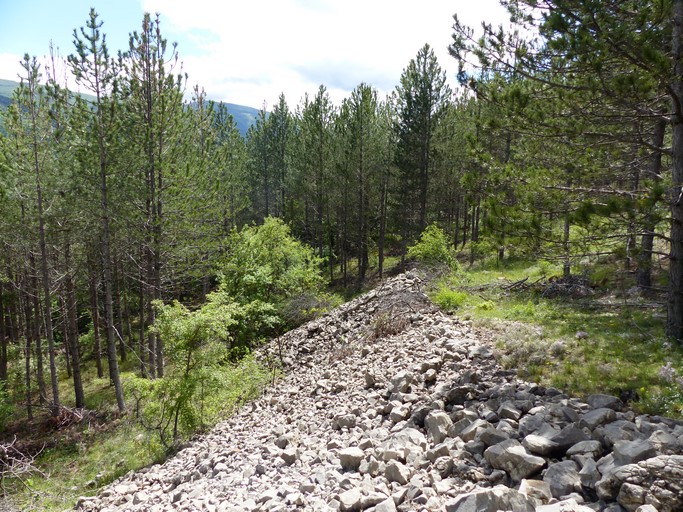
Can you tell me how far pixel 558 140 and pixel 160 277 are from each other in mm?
12449

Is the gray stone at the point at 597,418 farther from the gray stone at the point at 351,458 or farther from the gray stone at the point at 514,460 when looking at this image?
the gray stone at the point at 351,458

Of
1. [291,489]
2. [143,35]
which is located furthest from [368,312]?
[143,35]

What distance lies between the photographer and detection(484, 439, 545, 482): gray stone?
3752 mm

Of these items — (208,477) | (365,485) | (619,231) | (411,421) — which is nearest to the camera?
(365,485)

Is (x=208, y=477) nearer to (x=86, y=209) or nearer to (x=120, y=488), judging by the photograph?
(x=120, y=488)

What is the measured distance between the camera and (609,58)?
6160 mm

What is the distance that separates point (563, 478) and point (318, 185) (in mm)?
27223

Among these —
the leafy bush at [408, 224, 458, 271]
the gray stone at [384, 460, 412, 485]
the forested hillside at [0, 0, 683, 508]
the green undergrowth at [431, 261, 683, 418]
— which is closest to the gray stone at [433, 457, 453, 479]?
the gray stone at [384, 460, 412, 485]

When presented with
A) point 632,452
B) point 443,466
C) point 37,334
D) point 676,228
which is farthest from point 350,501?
point 37,334

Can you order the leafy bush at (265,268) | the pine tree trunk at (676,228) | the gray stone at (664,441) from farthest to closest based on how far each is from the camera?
1. the leafy bush at (265,268)
2. the pine tree trunk at (676,228)
3. the gray stone at (664,441)

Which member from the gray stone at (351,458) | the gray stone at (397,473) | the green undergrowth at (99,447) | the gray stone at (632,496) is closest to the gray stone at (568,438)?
the gray stone at (632,496)

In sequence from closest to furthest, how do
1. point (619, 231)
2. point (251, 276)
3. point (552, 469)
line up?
point (552, 469)
point (619, 231)
point (251, 276)

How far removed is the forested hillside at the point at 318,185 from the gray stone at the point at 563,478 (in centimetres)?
359

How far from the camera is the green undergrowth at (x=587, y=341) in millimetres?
5066
